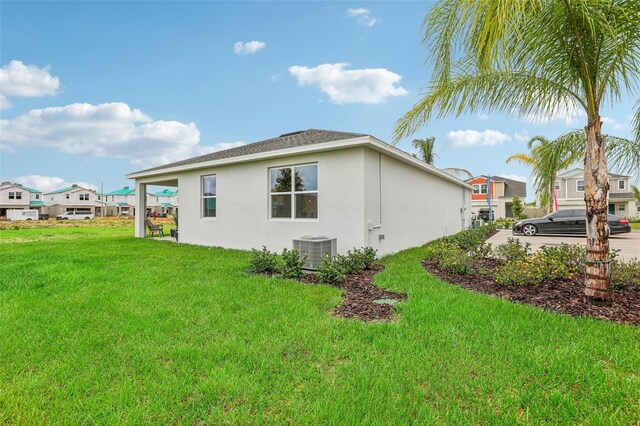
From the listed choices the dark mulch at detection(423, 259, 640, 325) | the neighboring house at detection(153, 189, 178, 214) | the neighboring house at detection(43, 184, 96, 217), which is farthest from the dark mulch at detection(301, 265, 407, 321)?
the neighboring house at detection(43, 184, 96, 217)

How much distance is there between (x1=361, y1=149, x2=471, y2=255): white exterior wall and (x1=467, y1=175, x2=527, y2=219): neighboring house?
71.6ft

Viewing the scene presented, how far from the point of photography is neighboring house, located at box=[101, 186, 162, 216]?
185ft

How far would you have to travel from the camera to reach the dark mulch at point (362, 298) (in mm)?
3903

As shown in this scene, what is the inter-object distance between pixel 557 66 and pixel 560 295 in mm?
3353

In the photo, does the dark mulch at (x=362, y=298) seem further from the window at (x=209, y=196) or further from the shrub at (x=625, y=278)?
the window at (x=209, y=196)

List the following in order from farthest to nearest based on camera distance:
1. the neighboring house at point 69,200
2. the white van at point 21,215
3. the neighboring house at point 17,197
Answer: the neighboring house at point 69,200 → the neighboring house at point 17,197 → the white van at point 21,215

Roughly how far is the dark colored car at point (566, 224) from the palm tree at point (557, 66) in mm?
11543

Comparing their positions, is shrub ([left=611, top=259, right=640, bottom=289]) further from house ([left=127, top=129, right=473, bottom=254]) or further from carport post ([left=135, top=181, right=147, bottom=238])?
carport post ([left=135, top=181, right=147, bottom=238])

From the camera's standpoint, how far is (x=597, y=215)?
13.2ft

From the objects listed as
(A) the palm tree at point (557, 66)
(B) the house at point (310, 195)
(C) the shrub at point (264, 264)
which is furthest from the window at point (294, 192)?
(A) the palm tree at point (557, 66)

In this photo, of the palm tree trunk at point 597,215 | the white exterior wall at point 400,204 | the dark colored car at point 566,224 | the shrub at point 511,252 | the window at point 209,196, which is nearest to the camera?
the palm tree trunk at point 597,215

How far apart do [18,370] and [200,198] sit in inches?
364

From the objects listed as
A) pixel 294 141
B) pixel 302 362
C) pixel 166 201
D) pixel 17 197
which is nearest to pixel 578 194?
pixel 294 141

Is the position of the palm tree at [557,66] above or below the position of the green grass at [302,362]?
above
